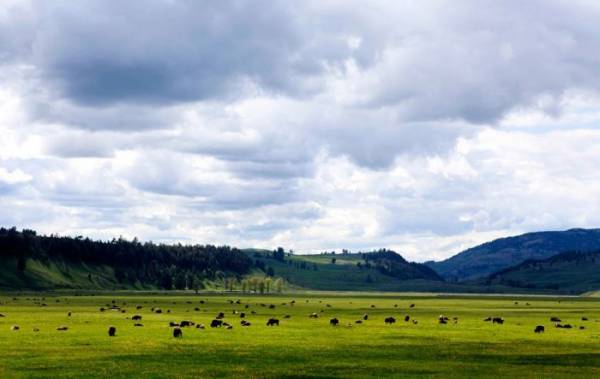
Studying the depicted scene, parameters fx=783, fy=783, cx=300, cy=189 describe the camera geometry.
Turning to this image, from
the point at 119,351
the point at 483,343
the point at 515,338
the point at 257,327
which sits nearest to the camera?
the point at 119,351

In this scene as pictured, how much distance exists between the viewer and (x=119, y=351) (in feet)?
181

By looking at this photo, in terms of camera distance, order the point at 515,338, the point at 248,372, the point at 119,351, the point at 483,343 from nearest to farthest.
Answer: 1. the point at 248,372
2. the point at 119,351
3. the point at 483,343
4. the point at 515,338

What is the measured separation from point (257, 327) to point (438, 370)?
39.4 metres

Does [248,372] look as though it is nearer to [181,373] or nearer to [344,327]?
[181,373]

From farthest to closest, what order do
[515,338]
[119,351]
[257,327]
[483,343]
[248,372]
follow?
[257,327], [515,338], [483,343], [119,351], [248,372]

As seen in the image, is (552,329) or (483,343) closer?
(483,343)

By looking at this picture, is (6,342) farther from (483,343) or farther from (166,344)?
(483,343)

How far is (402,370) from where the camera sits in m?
47.6

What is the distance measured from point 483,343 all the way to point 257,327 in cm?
2703

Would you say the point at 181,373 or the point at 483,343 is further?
the point at 483,343

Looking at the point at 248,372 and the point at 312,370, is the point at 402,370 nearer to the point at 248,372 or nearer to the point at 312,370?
the point at 312,370

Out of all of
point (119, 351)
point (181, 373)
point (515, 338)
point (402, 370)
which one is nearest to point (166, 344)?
point (119, 351)

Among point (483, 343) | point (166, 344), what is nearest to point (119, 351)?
point (166, 344)

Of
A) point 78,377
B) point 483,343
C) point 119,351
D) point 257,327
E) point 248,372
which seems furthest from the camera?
point 257,327
